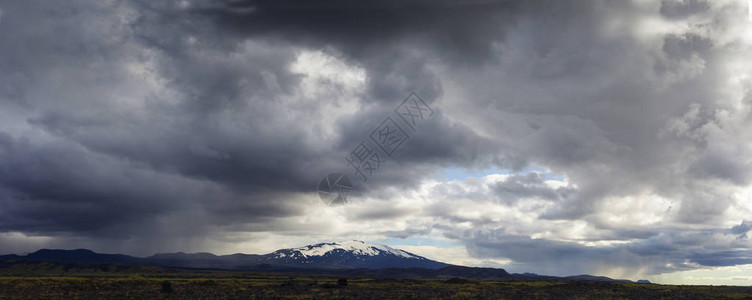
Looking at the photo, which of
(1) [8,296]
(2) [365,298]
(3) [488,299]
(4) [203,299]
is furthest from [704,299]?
(1) [8,296]

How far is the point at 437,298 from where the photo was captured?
77.4m

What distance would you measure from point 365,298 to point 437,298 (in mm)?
11766

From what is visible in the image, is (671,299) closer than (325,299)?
No

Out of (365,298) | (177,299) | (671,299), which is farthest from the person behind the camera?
(671,299)

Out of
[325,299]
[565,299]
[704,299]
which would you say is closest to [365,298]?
[325,299]

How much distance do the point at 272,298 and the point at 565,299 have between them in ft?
157

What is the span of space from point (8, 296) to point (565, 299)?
89.6 metres

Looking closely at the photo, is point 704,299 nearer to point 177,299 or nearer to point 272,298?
point 272,298

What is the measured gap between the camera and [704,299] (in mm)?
85125

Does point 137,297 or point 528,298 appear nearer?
point 137,297

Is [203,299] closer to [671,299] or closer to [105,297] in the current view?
[105,297]

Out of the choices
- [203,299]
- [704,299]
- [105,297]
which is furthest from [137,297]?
[704,299]

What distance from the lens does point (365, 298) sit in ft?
251

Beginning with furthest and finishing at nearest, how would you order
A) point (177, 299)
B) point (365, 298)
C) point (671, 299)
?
point (671, 299) < point (365, 298) < point (177, 299)
